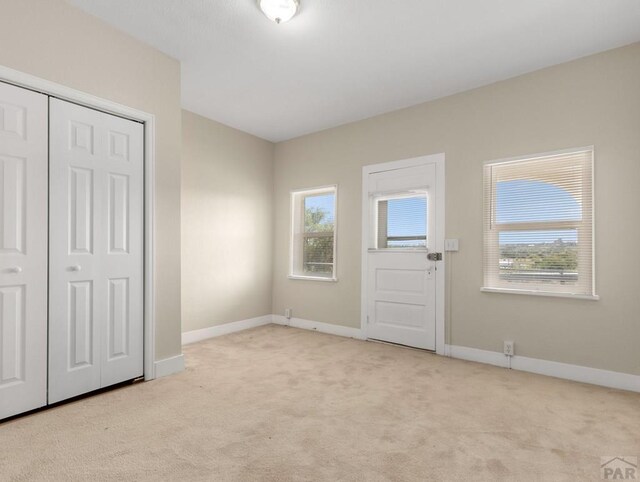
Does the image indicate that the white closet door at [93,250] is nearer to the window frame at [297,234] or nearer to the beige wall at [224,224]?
the beige wall at [224,224]

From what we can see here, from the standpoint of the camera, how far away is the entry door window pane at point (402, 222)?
4.08m

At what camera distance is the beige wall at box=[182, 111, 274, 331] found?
4344 mm

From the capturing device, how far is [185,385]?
9.50 ft

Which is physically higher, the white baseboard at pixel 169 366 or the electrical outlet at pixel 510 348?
the electrical outlet at pixel 510 348

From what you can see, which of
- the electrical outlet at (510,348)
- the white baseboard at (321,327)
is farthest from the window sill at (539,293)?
the white baseboard at (321,327)

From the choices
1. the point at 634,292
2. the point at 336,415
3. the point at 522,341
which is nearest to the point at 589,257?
the point at 634,292

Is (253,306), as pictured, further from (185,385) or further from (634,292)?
(634,292)

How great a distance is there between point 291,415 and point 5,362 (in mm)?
1818

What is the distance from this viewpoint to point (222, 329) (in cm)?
465

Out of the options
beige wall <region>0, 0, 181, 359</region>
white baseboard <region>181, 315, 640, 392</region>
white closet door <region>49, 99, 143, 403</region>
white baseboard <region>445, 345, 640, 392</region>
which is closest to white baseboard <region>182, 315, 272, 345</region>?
white baseboard <region>181, 315, 640, 392</region>

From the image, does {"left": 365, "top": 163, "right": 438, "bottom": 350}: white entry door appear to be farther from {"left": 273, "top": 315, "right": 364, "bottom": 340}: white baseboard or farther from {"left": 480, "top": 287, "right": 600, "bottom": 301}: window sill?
{"left": 480, "top": 287, "right": 600, "bottom": 301}: window sill

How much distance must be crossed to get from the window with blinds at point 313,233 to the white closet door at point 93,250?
2541mm

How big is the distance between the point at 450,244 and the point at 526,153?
3.62 ft

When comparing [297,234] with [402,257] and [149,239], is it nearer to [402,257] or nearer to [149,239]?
[402,257]
